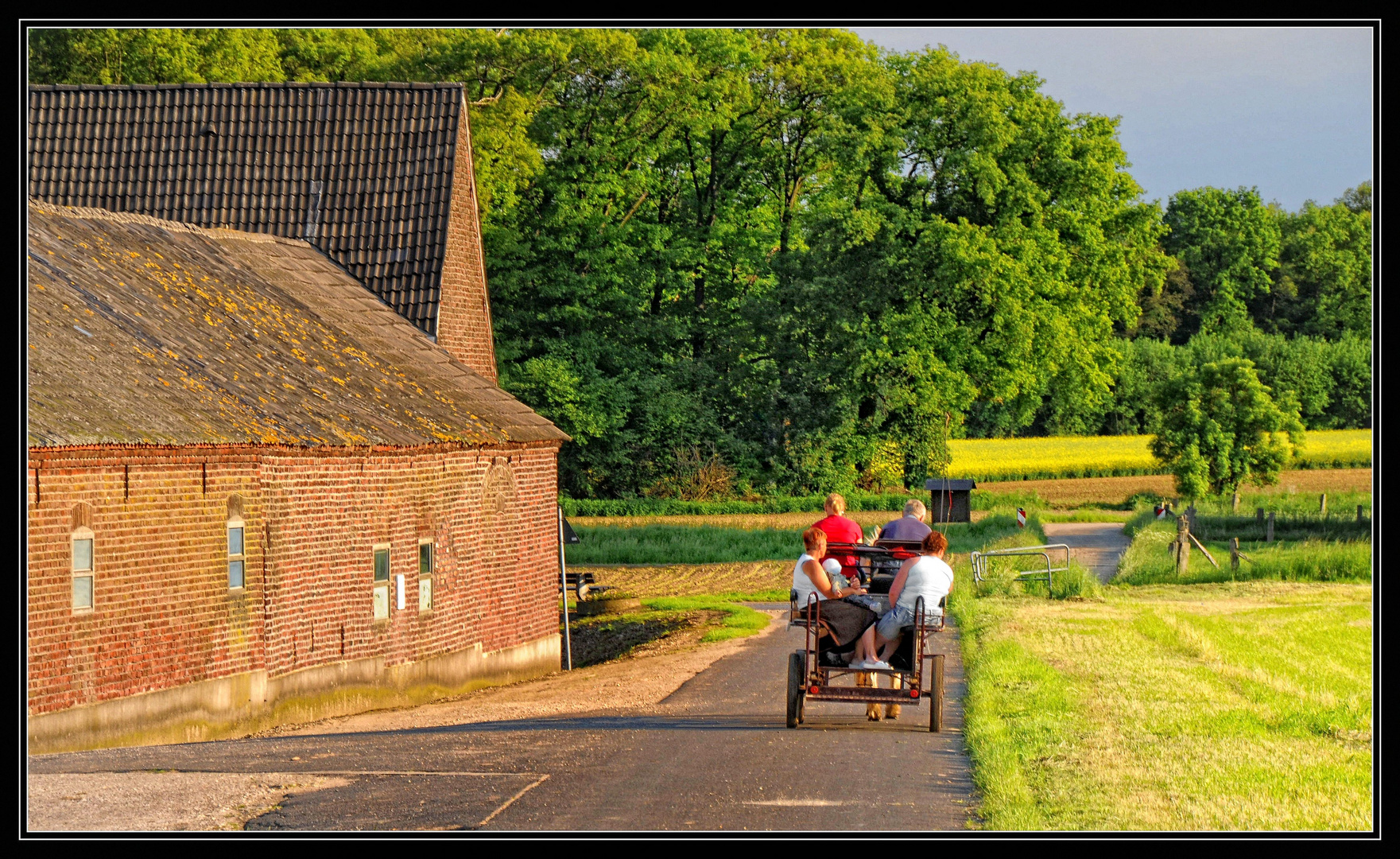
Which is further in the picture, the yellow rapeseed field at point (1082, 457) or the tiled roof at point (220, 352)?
the yellow rapeseed field at point (1082, 457)

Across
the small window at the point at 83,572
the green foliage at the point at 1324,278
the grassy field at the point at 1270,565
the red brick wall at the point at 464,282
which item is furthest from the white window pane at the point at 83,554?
the green foliage at the point at 1324,278

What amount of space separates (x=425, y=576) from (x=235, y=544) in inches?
174

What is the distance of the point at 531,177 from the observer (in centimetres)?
5012

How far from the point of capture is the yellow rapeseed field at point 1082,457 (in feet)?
214

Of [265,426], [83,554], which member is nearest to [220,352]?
[265,426]

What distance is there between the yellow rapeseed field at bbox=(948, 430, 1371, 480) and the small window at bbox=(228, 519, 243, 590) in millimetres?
46932

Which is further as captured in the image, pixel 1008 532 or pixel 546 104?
pixel 546 104

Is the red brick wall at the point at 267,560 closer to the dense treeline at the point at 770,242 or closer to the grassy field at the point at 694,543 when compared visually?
the grassy field at the point at 694,543

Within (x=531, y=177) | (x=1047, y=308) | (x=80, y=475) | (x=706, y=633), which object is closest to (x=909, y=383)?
(x=1047, y=308)

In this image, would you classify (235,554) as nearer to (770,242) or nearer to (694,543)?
(694,543)

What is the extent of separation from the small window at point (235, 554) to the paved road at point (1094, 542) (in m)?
19.2

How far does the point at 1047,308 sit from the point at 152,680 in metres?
38.5

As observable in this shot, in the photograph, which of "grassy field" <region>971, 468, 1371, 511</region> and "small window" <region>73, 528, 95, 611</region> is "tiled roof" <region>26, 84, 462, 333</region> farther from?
"grassy field" <region>971, 468, 1371, 511</region>
